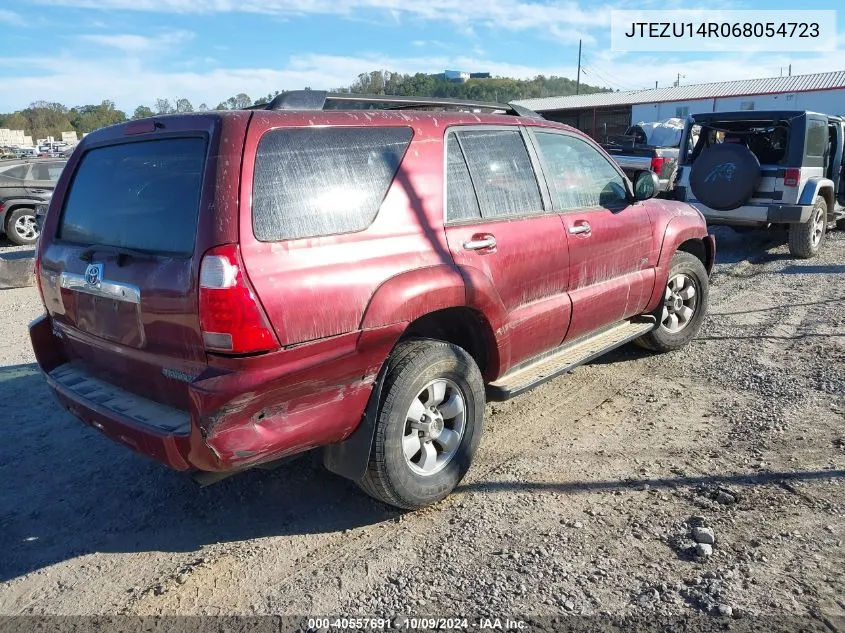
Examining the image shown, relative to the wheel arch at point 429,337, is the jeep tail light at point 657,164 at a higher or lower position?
higher

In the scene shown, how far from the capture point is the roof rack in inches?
116

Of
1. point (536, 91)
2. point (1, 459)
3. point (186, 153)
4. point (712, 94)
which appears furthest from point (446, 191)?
point (536, 91)

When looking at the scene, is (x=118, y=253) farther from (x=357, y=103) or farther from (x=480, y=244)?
(x=480, y=244)

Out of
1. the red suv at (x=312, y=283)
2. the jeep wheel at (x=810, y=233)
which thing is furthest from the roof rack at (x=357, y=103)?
the jeep wheel at (x=810, y=233)

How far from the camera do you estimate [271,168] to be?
2652 millimetres

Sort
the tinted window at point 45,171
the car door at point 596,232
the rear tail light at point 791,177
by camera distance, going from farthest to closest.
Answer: the tinted window at point 45,171 → the rear tail light at point 791,177 → the car door at point 596,232

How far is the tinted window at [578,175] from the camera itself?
4.05 m

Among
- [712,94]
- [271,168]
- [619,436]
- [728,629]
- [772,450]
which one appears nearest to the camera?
[728,629]

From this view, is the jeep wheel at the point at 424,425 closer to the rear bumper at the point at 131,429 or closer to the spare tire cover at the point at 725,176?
the rear bumper at the point at 131,429

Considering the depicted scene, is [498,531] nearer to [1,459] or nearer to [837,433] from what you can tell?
[837,433]

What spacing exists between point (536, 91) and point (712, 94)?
177ft

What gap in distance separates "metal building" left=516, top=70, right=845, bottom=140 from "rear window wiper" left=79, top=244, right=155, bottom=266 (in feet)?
98.1

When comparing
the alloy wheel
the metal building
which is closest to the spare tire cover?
the alloy wheel

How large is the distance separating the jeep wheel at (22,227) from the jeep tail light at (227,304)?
38.7ft
